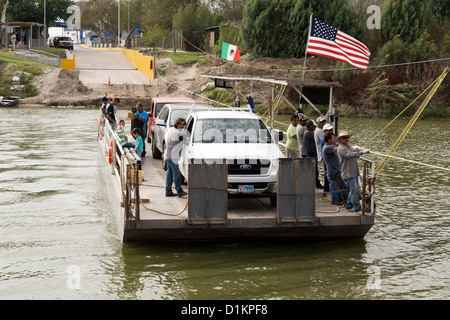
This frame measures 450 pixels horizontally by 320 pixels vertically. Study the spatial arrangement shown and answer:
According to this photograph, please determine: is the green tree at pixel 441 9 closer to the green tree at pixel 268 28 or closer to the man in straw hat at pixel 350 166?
the green tree at pixel 268 28

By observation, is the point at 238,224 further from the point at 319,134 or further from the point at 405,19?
the point at 405,19

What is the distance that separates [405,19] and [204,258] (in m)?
41.0

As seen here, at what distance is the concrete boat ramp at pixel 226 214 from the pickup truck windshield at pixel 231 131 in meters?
1.78

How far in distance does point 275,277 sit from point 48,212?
260 inches

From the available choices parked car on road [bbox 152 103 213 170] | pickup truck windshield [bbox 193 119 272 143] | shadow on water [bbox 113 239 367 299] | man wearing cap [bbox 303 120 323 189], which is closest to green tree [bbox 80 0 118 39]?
parked car on road [bbox 152 103 213 170]

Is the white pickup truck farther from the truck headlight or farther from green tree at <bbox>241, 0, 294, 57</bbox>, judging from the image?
green tree at <bbox>241, 0, 294, 57</bbox>

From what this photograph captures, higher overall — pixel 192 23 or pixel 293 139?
pixel 192 23

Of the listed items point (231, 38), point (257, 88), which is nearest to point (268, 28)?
point (257, 88)

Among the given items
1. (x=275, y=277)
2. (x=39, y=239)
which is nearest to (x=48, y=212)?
(x=39, y=239)

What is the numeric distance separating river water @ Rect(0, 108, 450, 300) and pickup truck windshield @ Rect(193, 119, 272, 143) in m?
2.35

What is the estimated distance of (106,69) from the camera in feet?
202

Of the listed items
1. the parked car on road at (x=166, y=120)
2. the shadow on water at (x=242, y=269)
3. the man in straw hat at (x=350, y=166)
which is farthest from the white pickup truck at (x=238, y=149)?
the parked car on road at (x=166, y=120)

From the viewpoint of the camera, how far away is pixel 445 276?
1094 centimetres

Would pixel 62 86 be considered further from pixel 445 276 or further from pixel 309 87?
pixel 445 276
